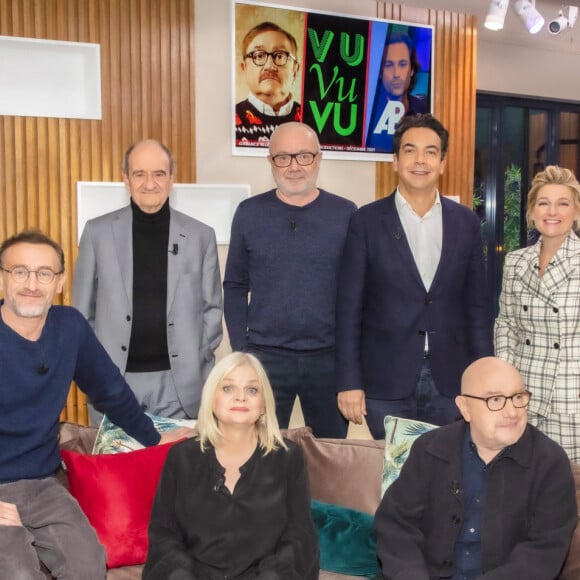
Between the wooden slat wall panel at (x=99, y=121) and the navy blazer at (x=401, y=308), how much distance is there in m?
2.36

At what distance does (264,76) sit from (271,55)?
0.15 meters

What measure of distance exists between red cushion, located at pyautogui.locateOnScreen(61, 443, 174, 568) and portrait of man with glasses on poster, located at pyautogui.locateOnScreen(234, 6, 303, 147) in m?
3.01

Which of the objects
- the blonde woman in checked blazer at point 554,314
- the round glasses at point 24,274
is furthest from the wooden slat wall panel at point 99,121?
the blonde woman in checked blazer at point 554,314

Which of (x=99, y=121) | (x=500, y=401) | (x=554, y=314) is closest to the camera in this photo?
(x=500, y=401)

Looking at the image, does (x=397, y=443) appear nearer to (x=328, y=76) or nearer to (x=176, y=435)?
(x=176, y=435)

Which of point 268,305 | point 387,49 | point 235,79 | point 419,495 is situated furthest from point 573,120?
point 419,495

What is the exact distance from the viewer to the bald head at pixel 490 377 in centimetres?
214

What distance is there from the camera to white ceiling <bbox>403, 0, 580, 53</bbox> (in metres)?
5.76

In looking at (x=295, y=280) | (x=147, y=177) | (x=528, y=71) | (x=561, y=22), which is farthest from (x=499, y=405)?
(x=528, y=71)

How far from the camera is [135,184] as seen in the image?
3105mm

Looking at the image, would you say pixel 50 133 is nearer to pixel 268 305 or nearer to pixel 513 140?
pixel 268 305

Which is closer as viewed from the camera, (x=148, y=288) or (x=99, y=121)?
(x=148, y=288)

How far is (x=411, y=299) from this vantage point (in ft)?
9.34

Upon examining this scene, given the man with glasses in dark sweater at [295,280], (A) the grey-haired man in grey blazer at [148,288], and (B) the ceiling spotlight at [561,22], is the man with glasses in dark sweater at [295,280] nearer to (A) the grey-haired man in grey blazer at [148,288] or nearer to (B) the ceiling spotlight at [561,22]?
(A) the grey-haired man in grey blazer at [148,288]
